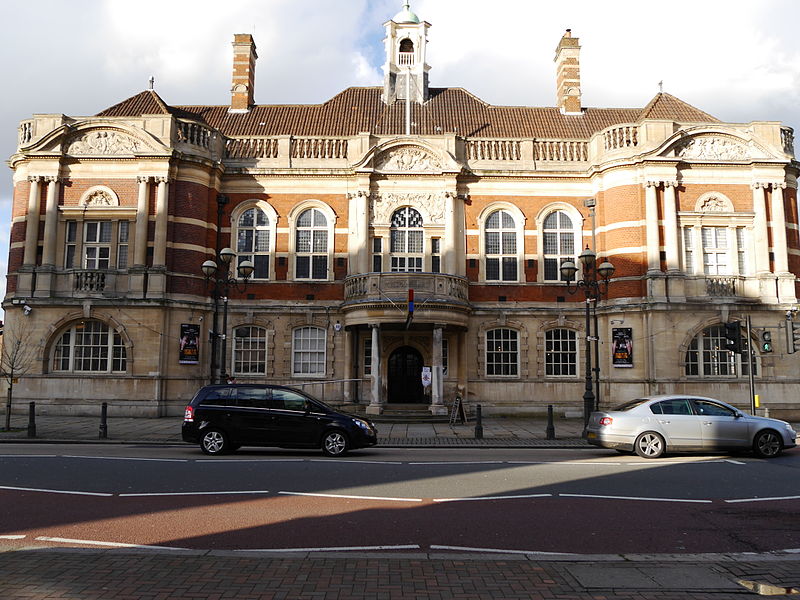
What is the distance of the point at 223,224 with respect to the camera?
26.5 metres

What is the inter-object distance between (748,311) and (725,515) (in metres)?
18.4

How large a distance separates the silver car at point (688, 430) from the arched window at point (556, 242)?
42.3 feet

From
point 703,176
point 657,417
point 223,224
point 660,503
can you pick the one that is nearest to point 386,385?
point 223,224

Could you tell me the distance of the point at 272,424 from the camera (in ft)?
45.8

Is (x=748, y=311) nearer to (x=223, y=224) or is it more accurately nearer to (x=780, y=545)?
(x=780, y=545)

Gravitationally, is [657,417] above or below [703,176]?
below

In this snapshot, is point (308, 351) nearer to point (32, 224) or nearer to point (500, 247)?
point (500, 247)

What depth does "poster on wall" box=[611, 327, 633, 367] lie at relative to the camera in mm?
24000

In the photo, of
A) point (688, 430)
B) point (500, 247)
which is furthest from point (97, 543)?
point (500, 247)

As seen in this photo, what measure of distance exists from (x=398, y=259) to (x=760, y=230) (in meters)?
14.5

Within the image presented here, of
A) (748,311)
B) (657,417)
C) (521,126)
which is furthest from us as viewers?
(521,126)

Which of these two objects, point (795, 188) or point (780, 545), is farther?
point (795, 188)

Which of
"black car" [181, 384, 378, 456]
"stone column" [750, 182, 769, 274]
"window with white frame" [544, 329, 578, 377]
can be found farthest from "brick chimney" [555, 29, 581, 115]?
"black car" [181, 384, 378, 456]

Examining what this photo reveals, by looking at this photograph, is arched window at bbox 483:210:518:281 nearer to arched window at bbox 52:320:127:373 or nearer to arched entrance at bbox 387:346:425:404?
arched entrance at bbox 387:346:425:404
